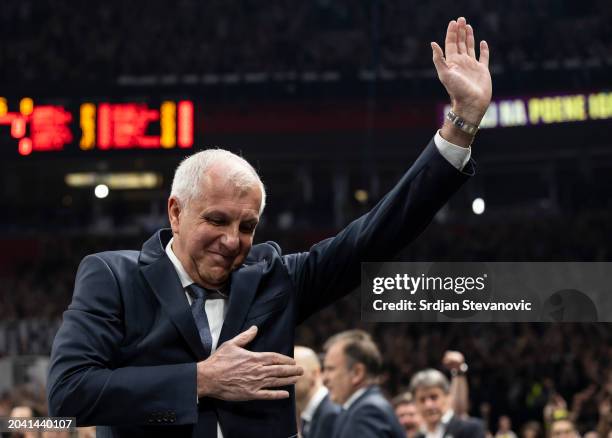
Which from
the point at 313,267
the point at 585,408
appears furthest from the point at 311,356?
the point at 585,408

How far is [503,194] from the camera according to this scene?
17203 millimetres

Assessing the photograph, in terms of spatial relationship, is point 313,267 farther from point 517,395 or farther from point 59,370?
point 517,395

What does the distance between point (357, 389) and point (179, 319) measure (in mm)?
2513

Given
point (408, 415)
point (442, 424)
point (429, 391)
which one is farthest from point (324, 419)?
point (408, 415)

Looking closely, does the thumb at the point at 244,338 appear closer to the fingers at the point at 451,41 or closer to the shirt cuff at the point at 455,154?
the shirt cuff at the point at 455,154

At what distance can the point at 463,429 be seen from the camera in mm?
5312

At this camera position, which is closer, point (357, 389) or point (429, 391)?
point (357, 389)

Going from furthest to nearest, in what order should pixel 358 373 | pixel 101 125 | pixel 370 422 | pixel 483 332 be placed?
pixel 101 125, pixel 483 332, pixel 358 373, pixel 370 422

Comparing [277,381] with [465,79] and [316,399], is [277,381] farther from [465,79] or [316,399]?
[316,399]

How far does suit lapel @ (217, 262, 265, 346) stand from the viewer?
1.83 m

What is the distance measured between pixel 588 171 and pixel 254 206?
15063mm

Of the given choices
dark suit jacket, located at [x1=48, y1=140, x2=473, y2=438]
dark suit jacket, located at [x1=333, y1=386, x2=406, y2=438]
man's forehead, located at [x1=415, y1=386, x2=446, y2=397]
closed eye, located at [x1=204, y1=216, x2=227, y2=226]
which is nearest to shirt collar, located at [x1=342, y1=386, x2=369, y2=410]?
dark suit jacket, located at [x1=333, y1=386, x2=406, y2=438]

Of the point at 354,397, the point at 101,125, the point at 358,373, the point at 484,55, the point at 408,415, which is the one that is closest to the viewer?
the point at 484,55

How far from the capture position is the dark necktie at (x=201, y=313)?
71.6 inches
